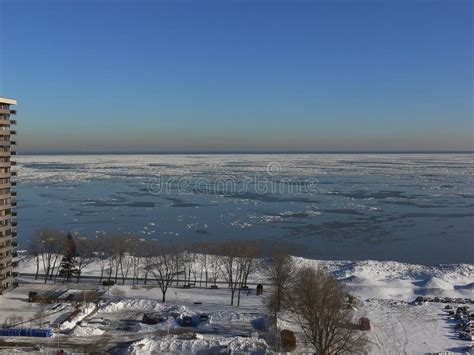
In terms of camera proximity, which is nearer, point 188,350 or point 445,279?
point 188,350

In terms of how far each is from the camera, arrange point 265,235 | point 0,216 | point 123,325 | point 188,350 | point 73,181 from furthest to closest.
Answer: point 73,181
point 265,235
point 0,216
point 123,325
point 188,350

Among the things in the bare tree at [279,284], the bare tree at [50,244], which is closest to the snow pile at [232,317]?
the bare tree at [279,284]

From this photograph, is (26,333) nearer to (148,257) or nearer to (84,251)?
(84,251)

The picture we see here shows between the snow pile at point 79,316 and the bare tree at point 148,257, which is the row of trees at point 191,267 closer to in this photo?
the bare tree at point 148,257

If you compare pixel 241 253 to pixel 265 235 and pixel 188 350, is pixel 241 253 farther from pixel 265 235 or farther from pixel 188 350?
pixel 265 235

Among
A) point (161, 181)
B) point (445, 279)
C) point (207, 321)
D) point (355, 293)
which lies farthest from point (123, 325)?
point (161, 181)
